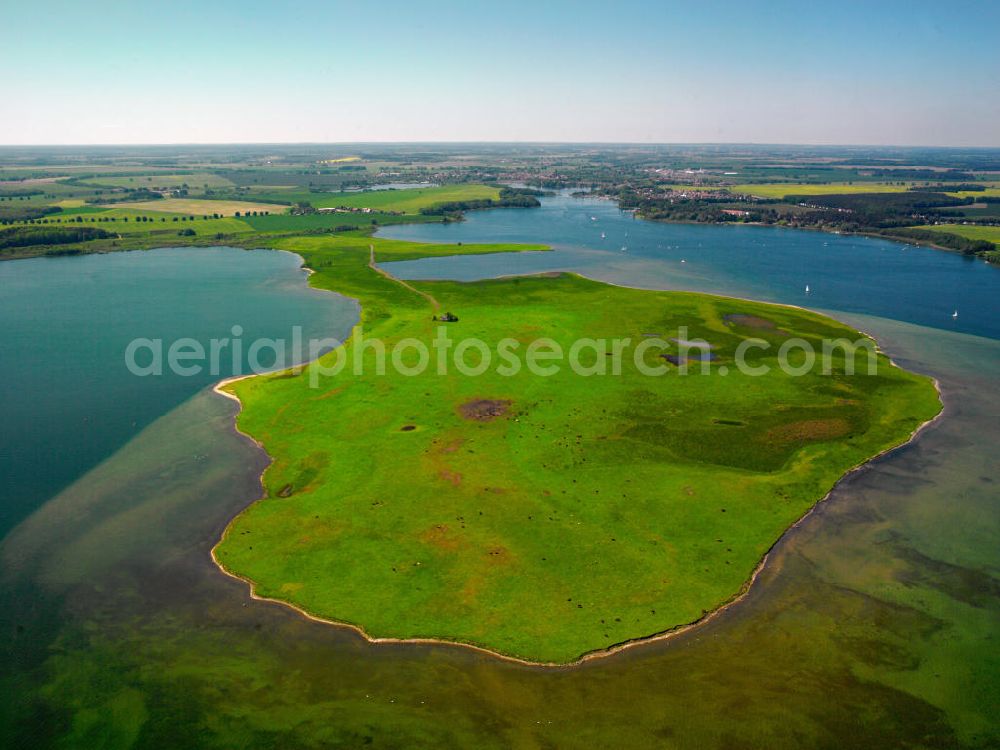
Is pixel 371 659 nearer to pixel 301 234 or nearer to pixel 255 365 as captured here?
pixel 255 365

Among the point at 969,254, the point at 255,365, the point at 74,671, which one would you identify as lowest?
the point at 74,671

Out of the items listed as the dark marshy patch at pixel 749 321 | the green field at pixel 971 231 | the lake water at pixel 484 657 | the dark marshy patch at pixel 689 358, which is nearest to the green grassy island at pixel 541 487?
the dark marshy patch at pixel 689 358

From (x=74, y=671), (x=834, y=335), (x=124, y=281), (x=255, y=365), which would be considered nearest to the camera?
(x=74, y=671)

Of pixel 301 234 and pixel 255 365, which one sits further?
pixel 301 234

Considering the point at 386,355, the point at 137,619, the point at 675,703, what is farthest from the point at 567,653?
the point at 386,355

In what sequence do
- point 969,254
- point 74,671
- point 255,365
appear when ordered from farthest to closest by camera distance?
point 969,254 → point 255,365 → point 74,671

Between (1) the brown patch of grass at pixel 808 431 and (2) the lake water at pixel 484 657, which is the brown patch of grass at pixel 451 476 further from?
(1) the brown patch of grass at pixel 808 431

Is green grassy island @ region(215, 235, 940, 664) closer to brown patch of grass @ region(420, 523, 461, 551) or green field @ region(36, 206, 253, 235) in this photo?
brown patch of grass @ region(420, 523, 461, 551)
